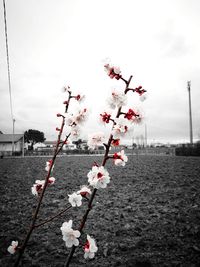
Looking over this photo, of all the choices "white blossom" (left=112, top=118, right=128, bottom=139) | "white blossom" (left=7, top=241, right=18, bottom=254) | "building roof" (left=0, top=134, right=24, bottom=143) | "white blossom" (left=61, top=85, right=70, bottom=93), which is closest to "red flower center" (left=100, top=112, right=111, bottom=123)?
"white blossom" (left=112, top=118, right=128, bottom=139)

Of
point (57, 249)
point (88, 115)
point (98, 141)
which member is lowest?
point (57, 249)

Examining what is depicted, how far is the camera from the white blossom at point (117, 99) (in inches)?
70.2

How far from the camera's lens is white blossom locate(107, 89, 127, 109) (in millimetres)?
1784

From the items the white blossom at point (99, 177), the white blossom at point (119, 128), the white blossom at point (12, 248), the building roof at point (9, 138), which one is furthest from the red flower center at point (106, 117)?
the building roof at point (9, 138)

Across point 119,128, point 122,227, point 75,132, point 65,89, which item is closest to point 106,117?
point 119,128

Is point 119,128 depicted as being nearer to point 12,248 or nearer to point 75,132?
point 75,132

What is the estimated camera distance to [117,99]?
5.96ft

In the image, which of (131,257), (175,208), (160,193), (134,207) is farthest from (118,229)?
(160,193)

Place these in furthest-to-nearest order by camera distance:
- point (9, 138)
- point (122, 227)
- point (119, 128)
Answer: point (9, 138), point (122, 227), point (119, 128)

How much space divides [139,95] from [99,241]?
132 inches

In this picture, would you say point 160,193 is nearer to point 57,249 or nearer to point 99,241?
point 99,241

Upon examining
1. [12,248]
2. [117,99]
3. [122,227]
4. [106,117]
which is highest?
[117,99]

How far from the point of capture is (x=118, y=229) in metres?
4.81

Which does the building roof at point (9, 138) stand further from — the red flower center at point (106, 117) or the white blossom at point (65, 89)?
the red flower center at point (106, 117)
